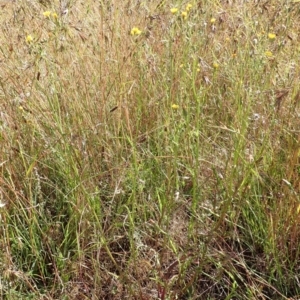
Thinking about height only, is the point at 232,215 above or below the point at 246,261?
above

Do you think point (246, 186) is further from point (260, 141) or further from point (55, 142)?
point (55, 142)

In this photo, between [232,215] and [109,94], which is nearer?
[232,215]

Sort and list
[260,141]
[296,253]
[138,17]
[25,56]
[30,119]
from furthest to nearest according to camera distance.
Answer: [138,17] < [25,56] < [30,119] < [260,141] < [296,253]

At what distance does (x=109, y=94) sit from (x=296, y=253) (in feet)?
2.93

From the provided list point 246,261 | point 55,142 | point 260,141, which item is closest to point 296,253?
point 246,261

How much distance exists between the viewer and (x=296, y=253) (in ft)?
4.18

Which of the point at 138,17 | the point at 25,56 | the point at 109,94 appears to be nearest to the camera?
the point at 109,94

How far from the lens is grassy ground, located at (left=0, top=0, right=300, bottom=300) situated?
129 centimetres

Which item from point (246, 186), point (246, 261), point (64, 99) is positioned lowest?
point (246, 261)

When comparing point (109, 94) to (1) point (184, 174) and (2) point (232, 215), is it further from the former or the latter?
(2) point (232, 215)

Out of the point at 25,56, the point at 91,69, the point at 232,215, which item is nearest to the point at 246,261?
the point at 232,215

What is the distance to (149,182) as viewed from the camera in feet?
5.08

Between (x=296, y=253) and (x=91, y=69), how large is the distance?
42.1 inches

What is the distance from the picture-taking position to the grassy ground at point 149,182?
1.29 meters
